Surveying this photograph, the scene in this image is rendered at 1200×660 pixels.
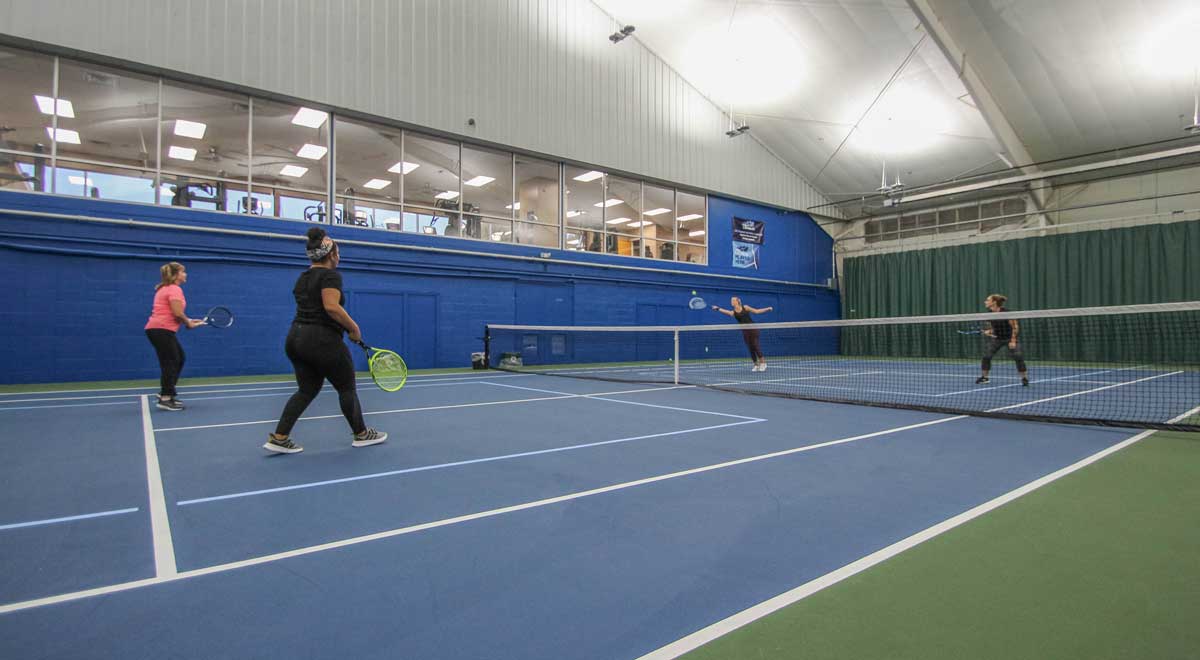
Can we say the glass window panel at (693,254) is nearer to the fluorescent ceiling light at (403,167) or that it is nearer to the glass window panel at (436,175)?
the glass window panel at (436,175)

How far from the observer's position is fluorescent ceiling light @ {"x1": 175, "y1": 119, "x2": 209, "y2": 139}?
488 inches

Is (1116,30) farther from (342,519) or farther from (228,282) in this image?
(228,282)

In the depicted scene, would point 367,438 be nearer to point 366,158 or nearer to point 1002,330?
point 1002,330

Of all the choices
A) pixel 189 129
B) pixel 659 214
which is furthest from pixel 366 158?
pixel 659 214

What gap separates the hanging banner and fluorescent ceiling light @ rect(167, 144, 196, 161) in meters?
17.0

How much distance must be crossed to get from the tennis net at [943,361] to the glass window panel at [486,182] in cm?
381

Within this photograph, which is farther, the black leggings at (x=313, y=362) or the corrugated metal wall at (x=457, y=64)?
the corrugated metal wall at (x=457, y=64)

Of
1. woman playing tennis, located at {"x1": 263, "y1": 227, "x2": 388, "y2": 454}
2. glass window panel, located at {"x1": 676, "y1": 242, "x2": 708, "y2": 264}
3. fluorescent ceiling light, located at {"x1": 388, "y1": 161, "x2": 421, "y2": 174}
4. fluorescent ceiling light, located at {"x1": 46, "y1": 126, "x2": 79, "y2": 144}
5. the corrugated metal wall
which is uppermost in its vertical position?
the corrugated metal wall

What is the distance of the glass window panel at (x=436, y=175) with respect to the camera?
15.2 metres

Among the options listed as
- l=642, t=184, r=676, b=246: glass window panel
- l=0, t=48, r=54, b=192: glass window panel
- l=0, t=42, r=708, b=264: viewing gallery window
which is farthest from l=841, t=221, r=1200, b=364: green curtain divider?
l=0, t=48, r=54, b=192: glass window panel

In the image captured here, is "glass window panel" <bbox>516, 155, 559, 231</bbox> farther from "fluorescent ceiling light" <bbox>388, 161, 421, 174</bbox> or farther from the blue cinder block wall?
"fluorescent ceiling light" <bbox>388, 161, 421, 174</bbox>

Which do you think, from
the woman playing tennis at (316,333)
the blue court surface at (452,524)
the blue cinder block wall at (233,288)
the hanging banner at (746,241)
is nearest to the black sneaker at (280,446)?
the woman playing tennis at (316,333)

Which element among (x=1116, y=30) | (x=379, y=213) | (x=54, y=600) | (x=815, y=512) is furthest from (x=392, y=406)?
(x=1116, y=30)

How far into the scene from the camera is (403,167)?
571 inches
